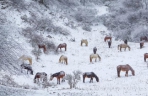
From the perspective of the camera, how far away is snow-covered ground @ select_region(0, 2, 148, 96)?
21391 millimetres

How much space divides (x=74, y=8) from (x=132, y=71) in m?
30.1

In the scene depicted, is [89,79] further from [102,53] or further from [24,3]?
[24,3]

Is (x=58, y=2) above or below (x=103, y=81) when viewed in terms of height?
above

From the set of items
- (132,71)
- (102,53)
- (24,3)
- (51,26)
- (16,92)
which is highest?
(24,3)

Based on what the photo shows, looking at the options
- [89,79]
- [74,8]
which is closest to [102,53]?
[89,79]

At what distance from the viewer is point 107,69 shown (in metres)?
31.8

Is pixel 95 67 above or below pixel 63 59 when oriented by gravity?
below

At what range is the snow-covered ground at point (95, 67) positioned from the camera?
2139cm

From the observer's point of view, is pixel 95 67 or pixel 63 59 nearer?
pixel 95 67

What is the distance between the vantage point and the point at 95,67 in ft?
108

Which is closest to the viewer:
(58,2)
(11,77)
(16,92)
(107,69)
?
(16,92)

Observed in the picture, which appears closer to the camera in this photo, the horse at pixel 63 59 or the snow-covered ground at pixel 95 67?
the snow-covered ground at pixel 95 67

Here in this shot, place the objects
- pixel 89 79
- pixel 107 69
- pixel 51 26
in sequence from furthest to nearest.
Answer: pixel 51 26
pixel 107 69
pixel 89 79

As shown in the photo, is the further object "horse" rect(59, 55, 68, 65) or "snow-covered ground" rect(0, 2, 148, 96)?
"horse" rect(59, 55, 68, 65)
